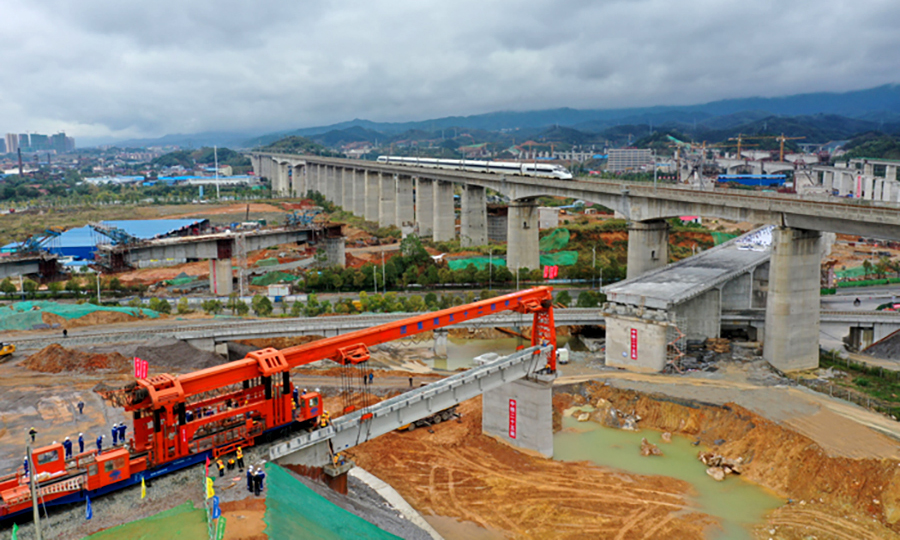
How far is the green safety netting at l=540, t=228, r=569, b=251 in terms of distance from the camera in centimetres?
10075

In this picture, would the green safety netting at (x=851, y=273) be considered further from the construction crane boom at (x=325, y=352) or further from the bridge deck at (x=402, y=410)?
the bridge deck at (x=402, y=410)

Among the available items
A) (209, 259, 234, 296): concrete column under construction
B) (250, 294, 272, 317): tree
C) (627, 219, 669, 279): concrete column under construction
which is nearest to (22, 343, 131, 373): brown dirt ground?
(250, 294, 272, 317): tree

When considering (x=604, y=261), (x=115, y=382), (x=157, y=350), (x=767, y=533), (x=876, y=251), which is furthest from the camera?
(x=876, y=251)

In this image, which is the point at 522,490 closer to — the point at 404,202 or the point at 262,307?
the point at 262,307

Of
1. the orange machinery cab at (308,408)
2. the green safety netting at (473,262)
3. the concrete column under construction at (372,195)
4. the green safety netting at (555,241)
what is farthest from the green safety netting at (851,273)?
the concrete column under construction at (372,195)

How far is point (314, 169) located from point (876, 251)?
12985 cm

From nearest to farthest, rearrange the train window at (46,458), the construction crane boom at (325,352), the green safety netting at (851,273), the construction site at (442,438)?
the train window at (46,458) < the construction site at (442,438) < the construction crane boom at (325,352) < the green safety netting at (851,273)

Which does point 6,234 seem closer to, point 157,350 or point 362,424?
point 157,350

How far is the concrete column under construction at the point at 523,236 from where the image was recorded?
85688mm

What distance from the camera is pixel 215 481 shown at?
26484 mm

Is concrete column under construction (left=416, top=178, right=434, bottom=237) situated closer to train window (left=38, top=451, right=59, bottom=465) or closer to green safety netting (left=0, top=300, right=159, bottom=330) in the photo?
green safety netting (left=0, top=300, right=159, bottom=330)

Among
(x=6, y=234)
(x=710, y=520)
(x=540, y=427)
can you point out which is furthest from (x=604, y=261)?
(x=6, y=234)

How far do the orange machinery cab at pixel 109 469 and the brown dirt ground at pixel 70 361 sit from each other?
84.7ft

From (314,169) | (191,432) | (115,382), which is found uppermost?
(314,169)
